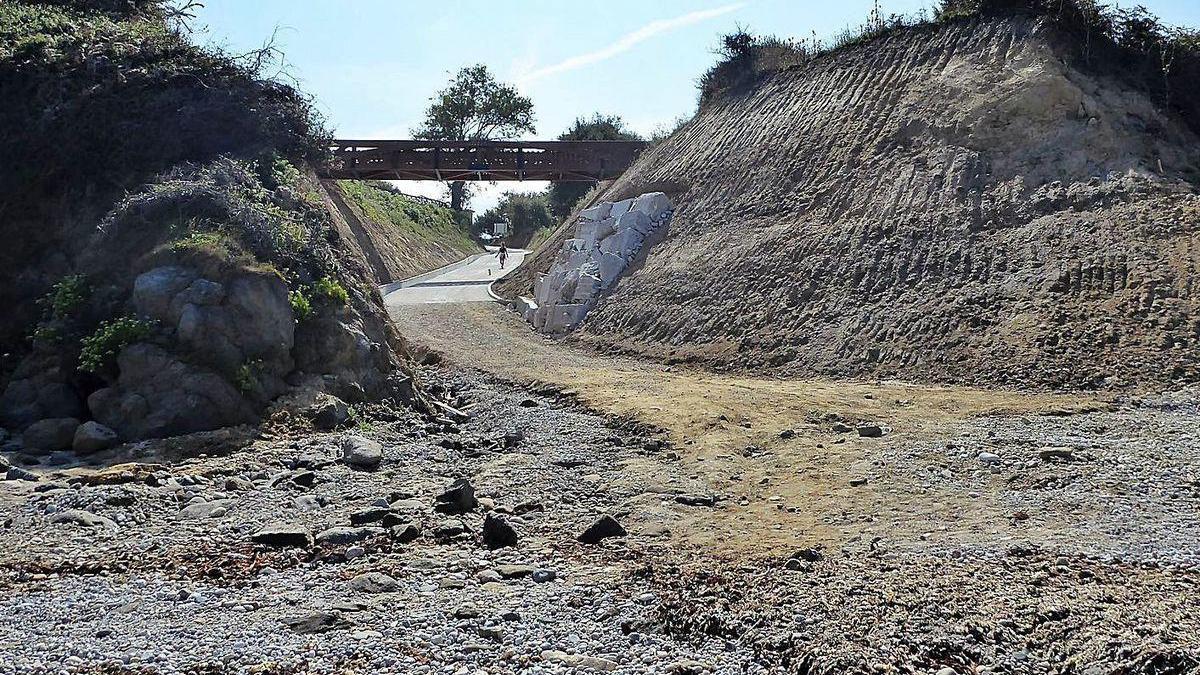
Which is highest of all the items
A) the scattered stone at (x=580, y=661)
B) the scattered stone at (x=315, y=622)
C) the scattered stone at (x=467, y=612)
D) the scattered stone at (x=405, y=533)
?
the scattered stone at (x=405, y=533)

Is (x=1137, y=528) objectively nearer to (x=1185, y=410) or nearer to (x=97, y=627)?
(x=1185, y=410)

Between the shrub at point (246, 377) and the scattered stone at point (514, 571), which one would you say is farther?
the shrub at point (246, 377)

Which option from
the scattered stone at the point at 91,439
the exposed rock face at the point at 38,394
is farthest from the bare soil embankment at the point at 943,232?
the exposed rock face at the point at 38,394

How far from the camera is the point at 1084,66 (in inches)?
753

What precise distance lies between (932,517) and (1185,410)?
554 centimetres

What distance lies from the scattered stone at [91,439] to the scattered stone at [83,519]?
2.30 metres

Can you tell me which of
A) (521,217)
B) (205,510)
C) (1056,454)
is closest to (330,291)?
(205,510)

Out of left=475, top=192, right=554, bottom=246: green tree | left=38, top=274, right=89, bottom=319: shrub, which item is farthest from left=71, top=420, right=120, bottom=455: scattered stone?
left=475, top=192, right=554, bottom=246: green tree

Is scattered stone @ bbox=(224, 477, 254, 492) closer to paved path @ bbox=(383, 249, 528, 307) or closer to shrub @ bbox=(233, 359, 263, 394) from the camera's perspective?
shrub @ bbox=(233, 359, 263, 394)

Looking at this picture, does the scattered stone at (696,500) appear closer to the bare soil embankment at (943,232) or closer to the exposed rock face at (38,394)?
the exposed rock face at (38,394)

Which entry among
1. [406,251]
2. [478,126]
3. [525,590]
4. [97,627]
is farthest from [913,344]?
[478,126]

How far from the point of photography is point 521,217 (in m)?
62.3

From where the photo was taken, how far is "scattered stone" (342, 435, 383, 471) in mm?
9773

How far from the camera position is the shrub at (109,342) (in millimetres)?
10891
